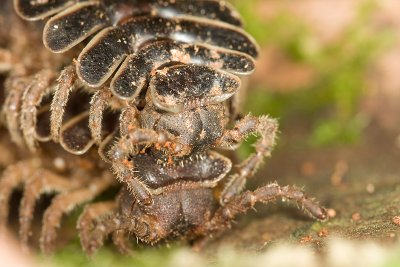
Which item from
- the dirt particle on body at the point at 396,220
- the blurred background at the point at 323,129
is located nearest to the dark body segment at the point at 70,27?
the blurred background at the point at 323,129

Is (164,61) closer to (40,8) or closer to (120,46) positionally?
(120,46)

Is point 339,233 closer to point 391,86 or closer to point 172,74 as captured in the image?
point 172,74

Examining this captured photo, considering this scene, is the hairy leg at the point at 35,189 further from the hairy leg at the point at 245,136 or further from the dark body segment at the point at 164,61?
the hairy leg at the point at 245,136

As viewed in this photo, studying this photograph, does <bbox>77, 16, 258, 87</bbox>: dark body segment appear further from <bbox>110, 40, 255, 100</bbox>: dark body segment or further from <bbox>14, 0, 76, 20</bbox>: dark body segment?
<bbox>14, 0, 76, 20</bbox>: dark body segment

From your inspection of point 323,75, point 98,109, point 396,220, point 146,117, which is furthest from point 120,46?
point 323,75

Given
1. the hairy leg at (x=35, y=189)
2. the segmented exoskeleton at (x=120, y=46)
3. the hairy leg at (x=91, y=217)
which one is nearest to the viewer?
the segmented exoskeleton at (x=120, y=46)

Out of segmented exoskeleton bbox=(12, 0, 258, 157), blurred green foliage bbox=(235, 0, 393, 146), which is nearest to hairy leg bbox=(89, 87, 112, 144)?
segmented exoskeleton bbox=(12, 0, 258, 157)
